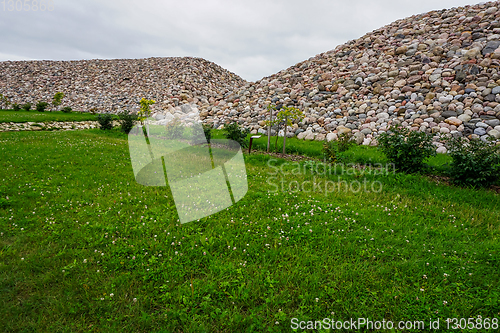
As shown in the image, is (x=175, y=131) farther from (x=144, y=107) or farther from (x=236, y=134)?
(x=236, y=134)

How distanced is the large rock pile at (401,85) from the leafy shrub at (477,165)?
2.50 metres

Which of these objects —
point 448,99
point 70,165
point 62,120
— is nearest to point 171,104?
point 62,120

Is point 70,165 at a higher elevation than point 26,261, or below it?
higher

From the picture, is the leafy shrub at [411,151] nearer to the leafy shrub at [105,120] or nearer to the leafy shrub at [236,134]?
the leafy shrub at [236,134]

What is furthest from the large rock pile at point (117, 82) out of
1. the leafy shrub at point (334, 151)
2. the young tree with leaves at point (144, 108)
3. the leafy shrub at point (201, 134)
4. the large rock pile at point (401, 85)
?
the leafy shrub at point (334, 151)

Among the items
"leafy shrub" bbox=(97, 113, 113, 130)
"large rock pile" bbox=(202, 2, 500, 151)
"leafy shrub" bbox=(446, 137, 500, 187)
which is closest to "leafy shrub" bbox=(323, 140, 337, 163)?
"leafy shrub" bbox=(446, 137, 500, 187)

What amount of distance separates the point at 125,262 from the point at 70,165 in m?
5.94

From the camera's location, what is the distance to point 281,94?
19.7 meters

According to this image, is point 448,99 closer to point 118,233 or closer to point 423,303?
point 423,303

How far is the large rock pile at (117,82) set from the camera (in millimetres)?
29395

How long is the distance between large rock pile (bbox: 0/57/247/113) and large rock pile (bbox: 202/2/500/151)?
930 cm

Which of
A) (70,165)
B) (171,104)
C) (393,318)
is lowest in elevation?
(393,318)

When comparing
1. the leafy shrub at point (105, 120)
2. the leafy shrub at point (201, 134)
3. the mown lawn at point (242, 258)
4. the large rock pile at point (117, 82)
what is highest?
the large rock pile at point (117, 82)

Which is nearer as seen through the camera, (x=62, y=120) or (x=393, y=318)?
(x=393, y=318)
